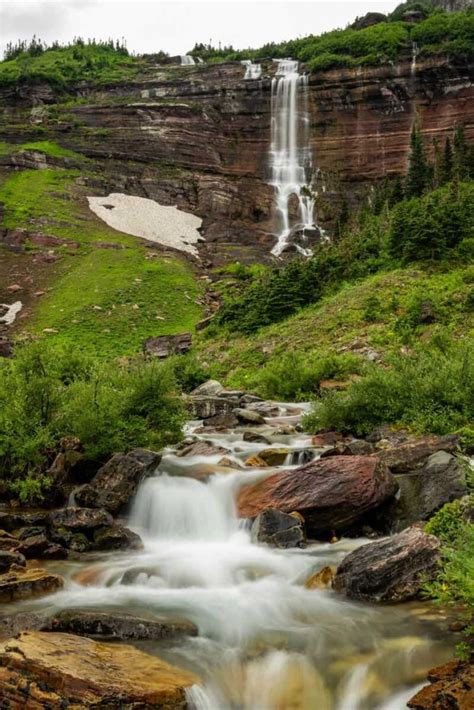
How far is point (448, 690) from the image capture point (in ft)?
23.6

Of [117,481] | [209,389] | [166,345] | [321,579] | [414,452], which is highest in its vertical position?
[414,452]

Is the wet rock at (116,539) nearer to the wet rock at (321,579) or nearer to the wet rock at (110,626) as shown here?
the wet rock at (110,626)

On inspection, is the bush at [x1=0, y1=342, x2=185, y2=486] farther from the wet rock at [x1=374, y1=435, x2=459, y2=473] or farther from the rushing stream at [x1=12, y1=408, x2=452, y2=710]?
the wet rock at [x1=374, y1=435, x2=459, y2=473]

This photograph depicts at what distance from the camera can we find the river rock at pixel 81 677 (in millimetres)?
7250

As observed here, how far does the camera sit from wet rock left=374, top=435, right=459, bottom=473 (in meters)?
15.3

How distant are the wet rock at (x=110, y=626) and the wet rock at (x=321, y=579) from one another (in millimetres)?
2867

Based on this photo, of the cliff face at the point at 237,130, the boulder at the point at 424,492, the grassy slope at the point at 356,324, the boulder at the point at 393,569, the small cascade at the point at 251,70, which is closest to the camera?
the boulder at the point at 393,569

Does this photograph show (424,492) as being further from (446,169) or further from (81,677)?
(446,169)

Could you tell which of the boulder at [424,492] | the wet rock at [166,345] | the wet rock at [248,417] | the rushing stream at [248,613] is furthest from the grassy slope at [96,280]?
the boulder at [424,492]

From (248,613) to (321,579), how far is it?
1628 millimetres

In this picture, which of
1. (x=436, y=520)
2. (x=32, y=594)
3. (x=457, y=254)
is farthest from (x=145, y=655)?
(x=457, y=254)

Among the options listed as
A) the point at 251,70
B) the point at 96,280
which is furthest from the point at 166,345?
the point at 251,70

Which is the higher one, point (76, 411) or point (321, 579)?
point (76, 411)

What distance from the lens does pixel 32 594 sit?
10.9 metres
